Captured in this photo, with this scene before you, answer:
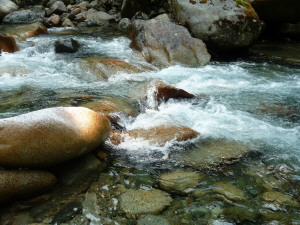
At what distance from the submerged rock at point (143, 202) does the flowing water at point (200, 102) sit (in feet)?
0.88

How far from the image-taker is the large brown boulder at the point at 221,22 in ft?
28.9

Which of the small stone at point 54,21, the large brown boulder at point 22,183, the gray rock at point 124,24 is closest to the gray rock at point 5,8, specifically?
the small stone at point 54,21

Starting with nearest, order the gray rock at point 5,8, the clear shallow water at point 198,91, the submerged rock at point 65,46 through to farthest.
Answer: the clear shallow water at point 198,91
the submerged rock at point 65,46
the gray rock at point 5,8

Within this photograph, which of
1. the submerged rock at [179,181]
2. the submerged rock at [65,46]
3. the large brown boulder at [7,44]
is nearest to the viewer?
the submerged rock at [179,181]

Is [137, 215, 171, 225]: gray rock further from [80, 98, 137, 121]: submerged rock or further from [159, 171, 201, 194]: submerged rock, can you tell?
[80, 98, 137, 121]: submerged rock

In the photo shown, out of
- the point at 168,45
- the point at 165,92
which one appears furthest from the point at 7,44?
the point at 165,92

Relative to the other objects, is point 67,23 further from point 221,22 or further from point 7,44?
point 221,22

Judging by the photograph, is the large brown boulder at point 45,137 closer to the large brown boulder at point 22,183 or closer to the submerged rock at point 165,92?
the large brown boulder at point 22,183

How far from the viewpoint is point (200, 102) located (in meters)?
5.78

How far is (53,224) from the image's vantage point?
2484 mm

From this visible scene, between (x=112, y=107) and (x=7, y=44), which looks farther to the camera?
(x=7, y=44)

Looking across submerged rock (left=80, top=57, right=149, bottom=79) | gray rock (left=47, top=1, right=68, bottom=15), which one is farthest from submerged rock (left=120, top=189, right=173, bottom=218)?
gray rock (left=47, top=1, right=68, bottom=15)

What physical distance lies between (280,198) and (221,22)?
23.0 ft

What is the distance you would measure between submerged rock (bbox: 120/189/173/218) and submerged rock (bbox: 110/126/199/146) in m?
1.06
